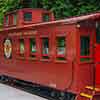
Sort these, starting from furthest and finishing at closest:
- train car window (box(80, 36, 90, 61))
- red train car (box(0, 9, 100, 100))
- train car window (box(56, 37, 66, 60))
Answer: train car window (box(56, 37, 66, 60))
train car window (box(80, 36, 90, 61))
red train car (box(0, 9, 100, 100))

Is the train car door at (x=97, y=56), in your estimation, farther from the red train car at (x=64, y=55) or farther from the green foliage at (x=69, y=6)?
the green foliage at (x=69, y=6)

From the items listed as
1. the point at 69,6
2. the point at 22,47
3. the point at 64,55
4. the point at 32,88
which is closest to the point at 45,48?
the point at 64,55

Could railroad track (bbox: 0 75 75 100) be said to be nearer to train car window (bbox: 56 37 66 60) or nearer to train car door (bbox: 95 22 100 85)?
train car window (bbox: 56 37 66 60)

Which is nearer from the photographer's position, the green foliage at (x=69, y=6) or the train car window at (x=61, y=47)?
the train car window at (x=61, y=47)

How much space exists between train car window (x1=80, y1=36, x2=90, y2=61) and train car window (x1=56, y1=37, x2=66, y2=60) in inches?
26.8

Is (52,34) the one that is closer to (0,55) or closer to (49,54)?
(49,54)

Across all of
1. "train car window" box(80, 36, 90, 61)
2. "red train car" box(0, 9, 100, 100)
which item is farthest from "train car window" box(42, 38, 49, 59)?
"train car window" box(80, 36, 90, 61)

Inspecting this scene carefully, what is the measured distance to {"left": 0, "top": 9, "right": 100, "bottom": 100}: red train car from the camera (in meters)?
12.8

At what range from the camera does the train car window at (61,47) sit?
44.5 ft

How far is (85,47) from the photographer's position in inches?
519

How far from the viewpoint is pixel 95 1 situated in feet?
66.3

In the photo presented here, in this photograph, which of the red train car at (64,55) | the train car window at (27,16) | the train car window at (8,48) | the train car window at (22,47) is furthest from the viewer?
the train car window at (8,48)

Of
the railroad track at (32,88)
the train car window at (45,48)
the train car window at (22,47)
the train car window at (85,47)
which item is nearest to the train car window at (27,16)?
the train car window at (22,47)

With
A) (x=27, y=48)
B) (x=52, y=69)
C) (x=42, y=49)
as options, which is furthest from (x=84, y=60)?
(x=27, y=48)
